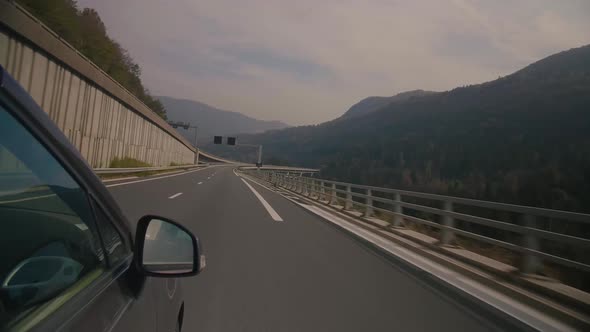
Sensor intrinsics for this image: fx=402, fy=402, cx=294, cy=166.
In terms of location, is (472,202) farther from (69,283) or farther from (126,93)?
(126,93)

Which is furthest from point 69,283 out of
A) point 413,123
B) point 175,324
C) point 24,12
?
point 413,123

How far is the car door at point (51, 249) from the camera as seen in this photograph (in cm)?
130

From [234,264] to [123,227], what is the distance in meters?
4.26

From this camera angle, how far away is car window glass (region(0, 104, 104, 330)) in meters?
1.31

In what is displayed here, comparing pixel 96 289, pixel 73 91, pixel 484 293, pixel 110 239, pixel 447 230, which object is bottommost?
pixel 484 293

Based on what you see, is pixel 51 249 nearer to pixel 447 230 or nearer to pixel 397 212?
pixel 447 230

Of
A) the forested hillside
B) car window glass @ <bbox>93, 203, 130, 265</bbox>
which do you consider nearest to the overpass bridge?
car window glass @ <bbox>93, 203, 130, 265</bbox>

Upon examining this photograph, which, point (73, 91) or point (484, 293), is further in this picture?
point (73, 91)

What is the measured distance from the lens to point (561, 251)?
8.14m

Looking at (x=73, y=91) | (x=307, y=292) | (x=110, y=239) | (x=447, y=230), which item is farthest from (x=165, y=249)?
(x=73, y=91)

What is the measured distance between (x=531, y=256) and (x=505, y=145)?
62076 mm

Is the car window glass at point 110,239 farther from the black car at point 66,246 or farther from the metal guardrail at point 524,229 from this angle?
the metal guardrail at point 524,229

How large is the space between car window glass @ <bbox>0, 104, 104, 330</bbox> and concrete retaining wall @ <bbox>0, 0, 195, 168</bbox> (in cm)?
628

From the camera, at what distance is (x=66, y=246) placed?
5.64ft
